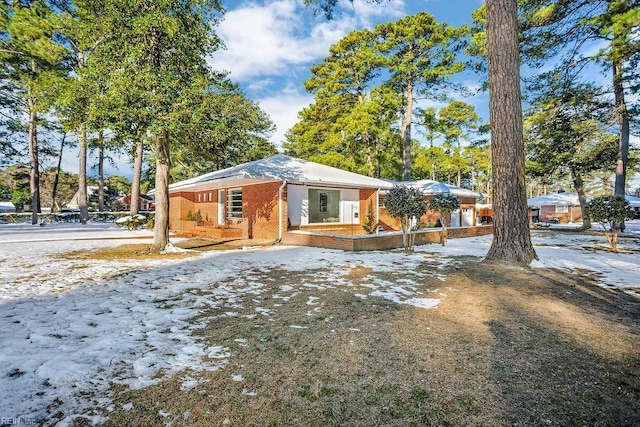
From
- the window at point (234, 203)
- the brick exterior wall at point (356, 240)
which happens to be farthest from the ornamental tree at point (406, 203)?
the window at point (234, 203)

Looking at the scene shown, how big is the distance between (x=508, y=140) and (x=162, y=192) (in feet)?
30.5

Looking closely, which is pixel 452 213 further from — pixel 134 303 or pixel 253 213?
pixel 134 303

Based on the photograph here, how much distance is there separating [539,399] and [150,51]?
400 inches

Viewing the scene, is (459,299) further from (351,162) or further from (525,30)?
(351,162)

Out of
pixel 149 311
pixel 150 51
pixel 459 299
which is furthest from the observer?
pixel 150 51

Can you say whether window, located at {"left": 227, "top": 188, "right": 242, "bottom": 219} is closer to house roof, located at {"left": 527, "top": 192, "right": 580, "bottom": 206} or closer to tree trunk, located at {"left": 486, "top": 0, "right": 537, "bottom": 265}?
tree trunk, located at {"left": 486, "top": 0, "right": 537, "bottom": 265}

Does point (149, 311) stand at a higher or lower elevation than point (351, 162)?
lower

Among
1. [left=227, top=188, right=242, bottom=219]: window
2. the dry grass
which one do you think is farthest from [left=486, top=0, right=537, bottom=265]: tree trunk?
[left=227, top=188, right=242, bottom=219]: window

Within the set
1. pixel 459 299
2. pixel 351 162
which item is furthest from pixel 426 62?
pixel 459 299

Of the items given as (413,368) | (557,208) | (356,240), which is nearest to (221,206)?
(356,240)

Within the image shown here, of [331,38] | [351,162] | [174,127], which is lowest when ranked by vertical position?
[174,127]

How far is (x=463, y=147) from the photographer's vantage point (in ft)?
126

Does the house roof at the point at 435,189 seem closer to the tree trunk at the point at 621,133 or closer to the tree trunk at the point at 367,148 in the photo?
the tree trunk at the point at 367,148

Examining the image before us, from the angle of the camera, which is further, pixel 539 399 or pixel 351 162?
pixel 351 162
